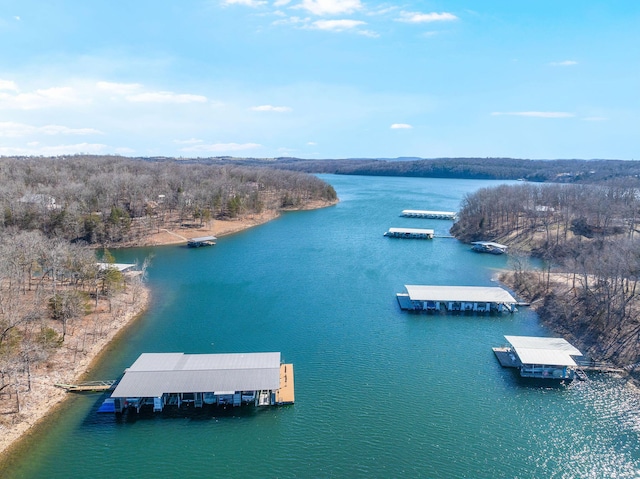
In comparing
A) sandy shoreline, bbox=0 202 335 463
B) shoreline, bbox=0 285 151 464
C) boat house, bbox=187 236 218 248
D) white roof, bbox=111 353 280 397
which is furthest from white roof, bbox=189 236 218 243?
white roof, bbox=111 353 280 397

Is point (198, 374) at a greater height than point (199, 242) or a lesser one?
lesser

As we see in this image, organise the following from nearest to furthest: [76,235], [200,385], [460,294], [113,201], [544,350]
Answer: [200,385] < [544,350] < [460,294] < [76,235] < [113,201]

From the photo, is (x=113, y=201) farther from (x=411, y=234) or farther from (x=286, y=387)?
(x=286, y=387)

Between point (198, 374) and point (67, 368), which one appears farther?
point (67, 368)

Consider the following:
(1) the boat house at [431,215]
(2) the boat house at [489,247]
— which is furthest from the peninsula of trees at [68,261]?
(2) the boat house at [489,247]

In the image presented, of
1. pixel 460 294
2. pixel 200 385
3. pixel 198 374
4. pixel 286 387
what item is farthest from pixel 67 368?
pixel 460 294
